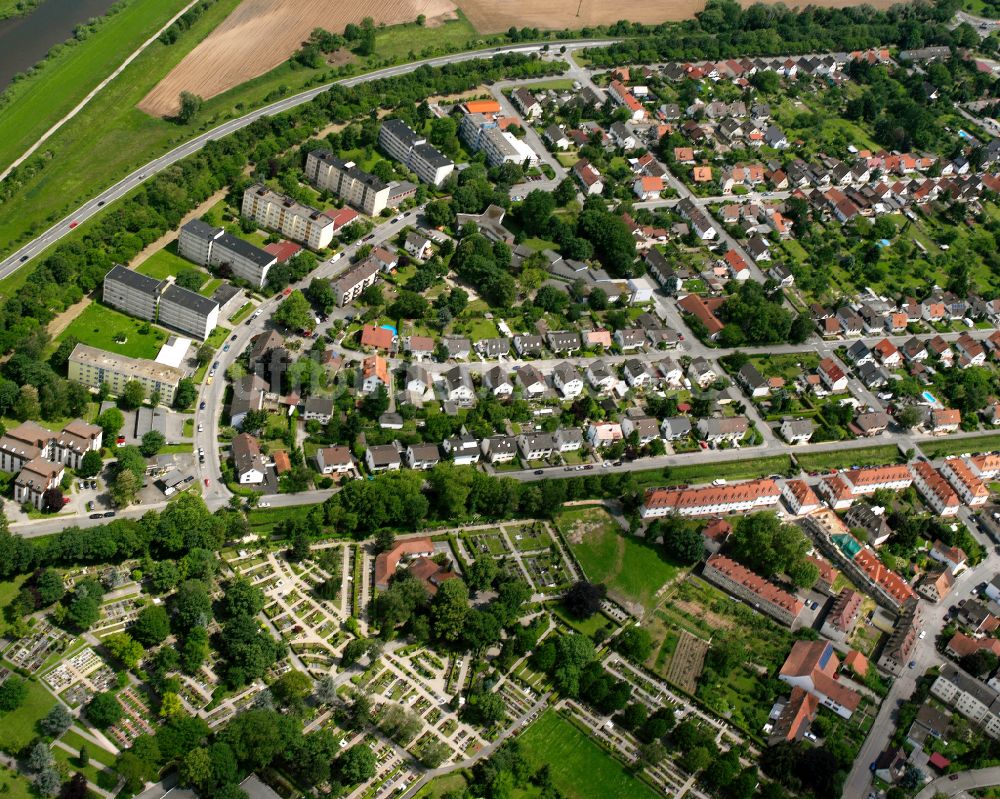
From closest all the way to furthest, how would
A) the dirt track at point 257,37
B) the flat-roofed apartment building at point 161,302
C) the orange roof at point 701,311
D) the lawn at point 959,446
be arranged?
the flat-roofed apartment building at point 161,302 < the lawn at point 959,446 < the orange roof at point 701,311 < the dirt track at point 257,37

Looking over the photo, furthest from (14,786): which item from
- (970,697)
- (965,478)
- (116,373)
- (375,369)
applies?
(965,478)

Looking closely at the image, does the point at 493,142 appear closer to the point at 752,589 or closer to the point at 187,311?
the point at 187,311

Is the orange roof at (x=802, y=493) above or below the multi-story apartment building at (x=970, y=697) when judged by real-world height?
above

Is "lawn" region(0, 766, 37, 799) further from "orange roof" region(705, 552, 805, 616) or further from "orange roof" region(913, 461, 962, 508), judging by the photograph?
"orange roof" region(913, 461, 962, 508)

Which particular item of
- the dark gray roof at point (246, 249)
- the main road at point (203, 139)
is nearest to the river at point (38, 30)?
the main road at point (203, 139)

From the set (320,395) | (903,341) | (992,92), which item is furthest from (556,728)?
(992,92)

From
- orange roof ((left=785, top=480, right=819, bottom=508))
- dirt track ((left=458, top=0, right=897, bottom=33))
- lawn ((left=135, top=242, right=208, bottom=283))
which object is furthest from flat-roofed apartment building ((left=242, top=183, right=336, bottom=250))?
dirt track ((left=458, top=0, right=897, bottom=33))

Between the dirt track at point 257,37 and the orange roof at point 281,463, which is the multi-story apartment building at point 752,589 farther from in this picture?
the dirt track at point 257,37
